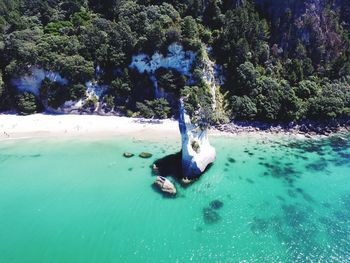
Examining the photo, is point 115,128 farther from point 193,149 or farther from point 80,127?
point 193,149

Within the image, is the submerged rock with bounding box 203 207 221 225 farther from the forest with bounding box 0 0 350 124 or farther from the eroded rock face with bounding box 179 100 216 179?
the forest with bounding box 0 0 350 124

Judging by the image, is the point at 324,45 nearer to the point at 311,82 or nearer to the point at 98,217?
the point at 311,82

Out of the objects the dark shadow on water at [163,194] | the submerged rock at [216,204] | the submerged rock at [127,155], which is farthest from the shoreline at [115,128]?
the submerged rock at [216,204]

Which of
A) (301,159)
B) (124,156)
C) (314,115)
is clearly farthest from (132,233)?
(314,115)

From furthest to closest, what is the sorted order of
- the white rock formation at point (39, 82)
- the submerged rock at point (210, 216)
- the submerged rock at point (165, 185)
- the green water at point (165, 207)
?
the white rock formation at point (39, 82) < the submerged rock at point (165, 185) < the submerged rock at point (210, 216) < the green water at point (165, 207)

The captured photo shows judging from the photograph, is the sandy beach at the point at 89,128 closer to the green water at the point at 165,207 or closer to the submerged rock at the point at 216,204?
the green water at the point at 165,207

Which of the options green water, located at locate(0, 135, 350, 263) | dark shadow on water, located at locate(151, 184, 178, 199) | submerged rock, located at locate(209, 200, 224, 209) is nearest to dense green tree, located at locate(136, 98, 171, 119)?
green water, located at locate(0, 135, 350, 263)
